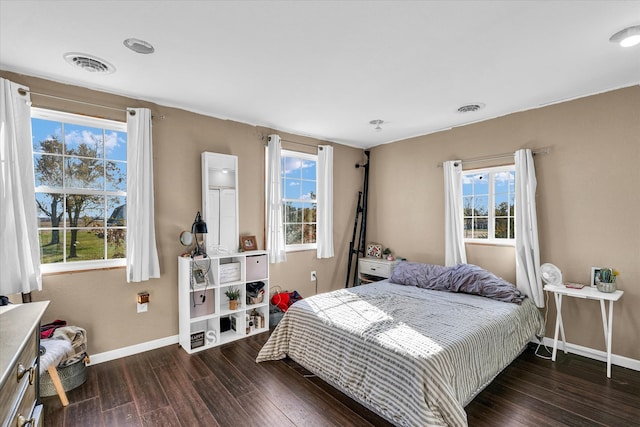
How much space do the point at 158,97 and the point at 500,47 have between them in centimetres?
300

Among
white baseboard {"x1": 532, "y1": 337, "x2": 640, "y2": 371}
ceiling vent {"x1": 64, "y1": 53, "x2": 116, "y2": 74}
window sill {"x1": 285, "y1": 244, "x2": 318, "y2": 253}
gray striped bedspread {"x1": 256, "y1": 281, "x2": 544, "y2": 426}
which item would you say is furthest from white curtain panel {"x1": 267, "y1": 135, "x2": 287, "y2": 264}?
white baseboard {"x1": 532, "y1": 337, "x2": 640, "y2": 371}

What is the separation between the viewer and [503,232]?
3674 mm

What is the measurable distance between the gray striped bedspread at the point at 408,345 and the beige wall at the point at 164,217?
1.24 metres

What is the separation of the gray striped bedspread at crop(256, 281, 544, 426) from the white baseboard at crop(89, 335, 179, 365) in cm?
110

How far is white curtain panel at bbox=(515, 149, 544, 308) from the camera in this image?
3.19 m

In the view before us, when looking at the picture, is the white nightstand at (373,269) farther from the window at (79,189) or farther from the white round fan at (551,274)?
the window at (79,189)

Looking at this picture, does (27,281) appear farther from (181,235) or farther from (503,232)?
(503,232)

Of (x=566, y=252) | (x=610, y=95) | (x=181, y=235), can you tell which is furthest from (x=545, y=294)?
(x=181, y=235)

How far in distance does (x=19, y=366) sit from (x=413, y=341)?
2069 mm

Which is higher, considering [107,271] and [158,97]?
[158,97]

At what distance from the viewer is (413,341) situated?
85.6 inches

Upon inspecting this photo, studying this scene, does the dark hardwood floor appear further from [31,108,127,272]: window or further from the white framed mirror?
the white framed mirror

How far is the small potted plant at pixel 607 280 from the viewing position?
269 centimetres

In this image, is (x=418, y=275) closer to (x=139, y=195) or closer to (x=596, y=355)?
(x=596, y=355)
